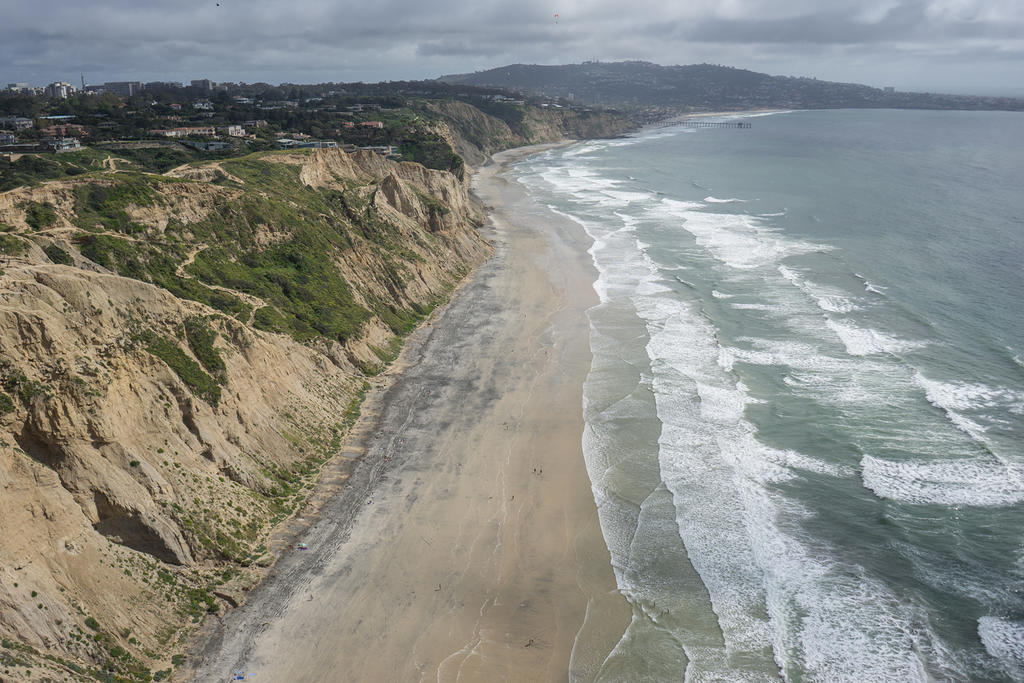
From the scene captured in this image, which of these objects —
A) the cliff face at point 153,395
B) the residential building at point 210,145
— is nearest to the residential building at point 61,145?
the residential building at point 210,145

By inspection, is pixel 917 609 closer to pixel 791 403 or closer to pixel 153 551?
pixel 791 403

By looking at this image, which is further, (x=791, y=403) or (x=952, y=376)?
(x=952, y=376)

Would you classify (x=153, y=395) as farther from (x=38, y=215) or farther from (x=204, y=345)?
(x=38, y=215)

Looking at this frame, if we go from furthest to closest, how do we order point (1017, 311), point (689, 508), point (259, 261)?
point (1017, 311) → point (259, 261) → point (689, 508)

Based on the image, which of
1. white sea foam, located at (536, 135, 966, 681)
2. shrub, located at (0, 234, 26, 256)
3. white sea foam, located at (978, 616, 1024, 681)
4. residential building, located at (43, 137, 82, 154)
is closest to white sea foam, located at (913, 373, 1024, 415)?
white sea foam, located at (536, 135, 966, 681)

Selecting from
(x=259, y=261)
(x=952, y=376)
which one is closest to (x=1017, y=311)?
(x=952, y=376)

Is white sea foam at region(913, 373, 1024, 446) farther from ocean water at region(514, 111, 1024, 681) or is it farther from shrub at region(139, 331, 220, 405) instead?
shrub at region(139, 331, 220, 405)

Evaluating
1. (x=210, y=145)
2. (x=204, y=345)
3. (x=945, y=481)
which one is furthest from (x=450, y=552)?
(x=210, y=145)
